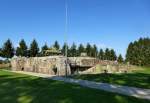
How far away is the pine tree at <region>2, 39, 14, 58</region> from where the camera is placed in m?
62.7

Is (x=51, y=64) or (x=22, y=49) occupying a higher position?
(x=22, y=49)

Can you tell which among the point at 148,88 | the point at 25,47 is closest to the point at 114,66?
the point at 148,88

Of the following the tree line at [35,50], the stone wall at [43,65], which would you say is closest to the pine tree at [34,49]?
the tree line at [35,50]

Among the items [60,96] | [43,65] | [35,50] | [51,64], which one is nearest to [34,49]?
[35,50]

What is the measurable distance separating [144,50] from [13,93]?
215 feet

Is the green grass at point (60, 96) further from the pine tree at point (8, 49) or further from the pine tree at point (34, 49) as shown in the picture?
the pine tree at point (34, 49)

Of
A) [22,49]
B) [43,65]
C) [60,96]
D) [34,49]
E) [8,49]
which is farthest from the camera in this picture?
[34,49]

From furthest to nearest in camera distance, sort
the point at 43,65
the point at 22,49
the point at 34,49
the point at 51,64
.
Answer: the point at 34,49 → the point at 22,49 → the point at 43,65 → the point at 51,64

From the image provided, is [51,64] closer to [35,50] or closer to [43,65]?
[43,65]

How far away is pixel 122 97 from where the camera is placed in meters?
9.18

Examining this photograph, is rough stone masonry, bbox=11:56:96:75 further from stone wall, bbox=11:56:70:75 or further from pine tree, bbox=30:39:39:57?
pine tree, bbox=30:39:39:57

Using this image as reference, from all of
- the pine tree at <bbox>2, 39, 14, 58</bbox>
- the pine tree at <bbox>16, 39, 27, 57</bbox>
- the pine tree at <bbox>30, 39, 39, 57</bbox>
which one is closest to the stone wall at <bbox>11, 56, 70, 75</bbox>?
the pine tree at <bbox>2, 39, 14, 58</bbox>

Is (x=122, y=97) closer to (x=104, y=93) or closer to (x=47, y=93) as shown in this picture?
(x=104, y=93)

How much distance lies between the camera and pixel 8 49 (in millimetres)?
63906
